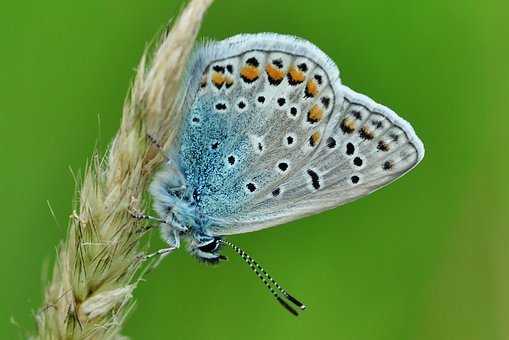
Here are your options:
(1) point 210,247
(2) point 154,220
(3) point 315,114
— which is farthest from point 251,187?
(2) point 154,220

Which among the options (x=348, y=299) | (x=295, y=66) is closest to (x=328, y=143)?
(x=295, y=66)

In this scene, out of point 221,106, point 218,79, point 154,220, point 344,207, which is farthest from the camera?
point 344,207

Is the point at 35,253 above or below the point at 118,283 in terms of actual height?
below

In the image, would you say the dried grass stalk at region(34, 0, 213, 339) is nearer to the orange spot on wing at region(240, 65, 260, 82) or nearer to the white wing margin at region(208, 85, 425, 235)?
the orange spot on wing at region(240, 65, 260, 82)

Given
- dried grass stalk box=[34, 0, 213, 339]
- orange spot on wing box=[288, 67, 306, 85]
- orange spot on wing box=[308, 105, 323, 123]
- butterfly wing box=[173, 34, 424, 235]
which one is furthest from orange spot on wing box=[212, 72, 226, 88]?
dried grass stalk box=[34, 0, 213, 339]

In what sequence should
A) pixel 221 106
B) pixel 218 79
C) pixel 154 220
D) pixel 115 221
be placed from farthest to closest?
1. pixel 221 106
2. pixel 218 79
3. pixel 154 220
4. pixel 115 221

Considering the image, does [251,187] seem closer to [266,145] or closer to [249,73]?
[266,145]

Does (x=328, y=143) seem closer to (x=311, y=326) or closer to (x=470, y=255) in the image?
(x=311, y=326)

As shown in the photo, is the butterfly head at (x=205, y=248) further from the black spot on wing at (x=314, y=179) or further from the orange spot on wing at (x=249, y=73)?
the orange spot on wing at (x=249, y=73)
